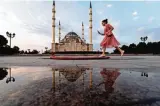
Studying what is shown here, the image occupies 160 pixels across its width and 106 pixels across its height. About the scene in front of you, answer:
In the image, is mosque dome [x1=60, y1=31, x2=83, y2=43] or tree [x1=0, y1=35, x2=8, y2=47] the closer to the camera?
tree [x1=0, y1=35, x2=8, y2=47]

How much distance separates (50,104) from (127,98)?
40.9 inches

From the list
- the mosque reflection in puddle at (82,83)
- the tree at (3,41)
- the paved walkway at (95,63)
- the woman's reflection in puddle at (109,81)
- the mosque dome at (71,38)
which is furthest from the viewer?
the mosque dome at (71,38)

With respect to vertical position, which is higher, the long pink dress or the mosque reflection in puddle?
the long pink dress

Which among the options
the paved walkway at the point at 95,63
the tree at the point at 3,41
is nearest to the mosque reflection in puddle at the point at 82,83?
the paved walkway at the point at 95,63

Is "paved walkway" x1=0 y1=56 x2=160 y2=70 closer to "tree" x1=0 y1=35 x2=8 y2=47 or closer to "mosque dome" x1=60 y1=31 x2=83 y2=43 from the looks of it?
"tree" x1=0 y1=35 x2=8 y2=47

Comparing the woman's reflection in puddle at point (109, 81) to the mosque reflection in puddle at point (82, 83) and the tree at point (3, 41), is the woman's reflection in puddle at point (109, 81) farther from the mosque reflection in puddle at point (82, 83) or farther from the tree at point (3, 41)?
the tree at point (3, 41)

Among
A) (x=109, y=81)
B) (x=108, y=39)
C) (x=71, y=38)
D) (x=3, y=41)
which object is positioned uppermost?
(x=71, y=38)

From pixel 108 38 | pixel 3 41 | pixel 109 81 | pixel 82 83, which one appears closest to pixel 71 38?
pixel 3 41

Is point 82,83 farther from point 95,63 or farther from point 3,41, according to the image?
point 3,41

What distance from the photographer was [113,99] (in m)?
3.14

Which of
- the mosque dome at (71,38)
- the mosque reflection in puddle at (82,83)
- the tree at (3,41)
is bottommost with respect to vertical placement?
the mosque reflection in puddle at (82,83)

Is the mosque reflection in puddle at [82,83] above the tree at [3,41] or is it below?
below

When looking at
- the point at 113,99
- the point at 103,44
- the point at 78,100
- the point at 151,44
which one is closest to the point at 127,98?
the point at 113,99

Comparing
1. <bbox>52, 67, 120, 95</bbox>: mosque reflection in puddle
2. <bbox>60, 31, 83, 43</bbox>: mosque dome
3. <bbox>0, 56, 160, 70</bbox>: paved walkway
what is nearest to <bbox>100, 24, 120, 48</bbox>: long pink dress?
<bbox>0, 56, 160, 70</bbox>: paved walkway
